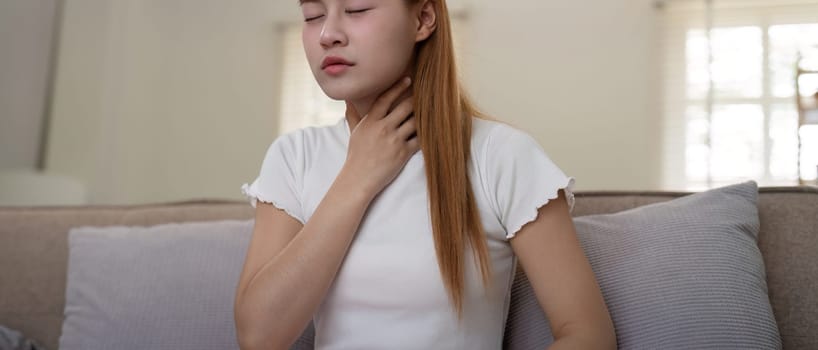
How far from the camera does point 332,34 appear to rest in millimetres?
989

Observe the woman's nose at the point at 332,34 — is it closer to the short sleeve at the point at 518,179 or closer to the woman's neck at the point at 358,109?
the woman's neck at the point at 358,109

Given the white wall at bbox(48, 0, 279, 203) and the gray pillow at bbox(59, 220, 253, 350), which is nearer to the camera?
the gray pillow at bbox(59, 220, 253, 350)

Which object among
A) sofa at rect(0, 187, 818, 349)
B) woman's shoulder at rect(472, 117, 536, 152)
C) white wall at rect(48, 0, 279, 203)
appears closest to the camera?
woman's shoulder at rect(472, 117, 536, 152)

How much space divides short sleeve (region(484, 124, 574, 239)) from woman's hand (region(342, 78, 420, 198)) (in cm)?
12

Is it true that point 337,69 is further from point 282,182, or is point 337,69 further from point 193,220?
point 193,220

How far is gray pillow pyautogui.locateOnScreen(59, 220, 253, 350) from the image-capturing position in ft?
4.28

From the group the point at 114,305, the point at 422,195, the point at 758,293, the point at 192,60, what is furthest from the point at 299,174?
the point at 192,60

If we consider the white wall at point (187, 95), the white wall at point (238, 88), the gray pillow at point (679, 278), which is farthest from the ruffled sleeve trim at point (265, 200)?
the white wall at point (187, 95)

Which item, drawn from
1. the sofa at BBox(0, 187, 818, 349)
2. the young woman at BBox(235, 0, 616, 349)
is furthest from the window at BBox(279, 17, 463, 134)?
the young woman at BBox(235, 0, 616, 349)

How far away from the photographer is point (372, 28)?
100 centimetres

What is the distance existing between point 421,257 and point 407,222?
6 cm

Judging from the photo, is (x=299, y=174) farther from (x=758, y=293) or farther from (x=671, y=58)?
(x=671, y=58)

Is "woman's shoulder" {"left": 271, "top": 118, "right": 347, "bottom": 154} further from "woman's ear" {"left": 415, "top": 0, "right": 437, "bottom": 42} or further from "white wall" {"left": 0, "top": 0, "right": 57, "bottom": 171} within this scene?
"white wall" {"left": 0, "top": 0, "right": 57, "bottom": 171}

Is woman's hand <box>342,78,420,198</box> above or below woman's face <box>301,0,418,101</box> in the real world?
below
